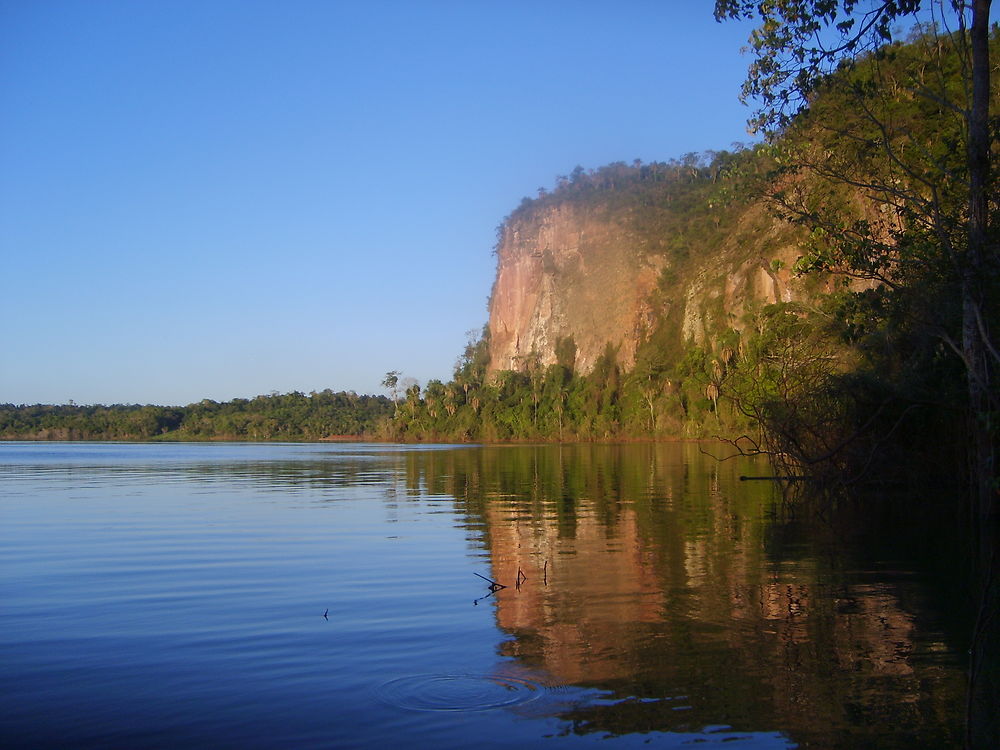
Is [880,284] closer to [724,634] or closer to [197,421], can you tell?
[724,634]

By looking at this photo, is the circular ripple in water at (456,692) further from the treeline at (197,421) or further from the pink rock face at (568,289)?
the treeline at (197,421)

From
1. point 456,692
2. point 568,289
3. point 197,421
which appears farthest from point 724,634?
point 197,421

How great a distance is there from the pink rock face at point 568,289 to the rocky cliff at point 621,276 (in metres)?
0.18

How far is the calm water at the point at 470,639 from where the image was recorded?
17.9 feet

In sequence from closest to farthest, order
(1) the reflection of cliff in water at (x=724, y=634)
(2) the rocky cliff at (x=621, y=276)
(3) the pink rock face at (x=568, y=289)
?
(1) the reflection of cliff in water at (x=724, y=634)
(2) the rocky cliff at (x=621, y=276)
(3) the pink rock face at (x=568, y=289)

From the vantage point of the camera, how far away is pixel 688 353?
87.8 metres

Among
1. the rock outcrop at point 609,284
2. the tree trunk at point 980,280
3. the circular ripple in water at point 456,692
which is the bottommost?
the circular ripple in water at point 456,692

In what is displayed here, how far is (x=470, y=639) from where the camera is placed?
24.6 feet

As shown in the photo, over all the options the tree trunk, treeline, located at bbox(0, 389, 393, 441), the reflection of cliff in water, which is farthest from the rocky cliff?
the reflection of cliff in water

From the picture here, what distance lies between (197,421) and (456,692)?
135m

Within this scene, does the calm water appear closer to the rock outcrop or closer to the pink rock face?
the rock outcrop

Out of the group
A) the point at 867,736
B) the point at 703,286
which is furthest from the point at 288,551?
the point at 703,286

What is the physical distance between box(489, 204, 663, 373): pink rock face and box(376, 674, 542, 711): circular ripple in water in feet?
331

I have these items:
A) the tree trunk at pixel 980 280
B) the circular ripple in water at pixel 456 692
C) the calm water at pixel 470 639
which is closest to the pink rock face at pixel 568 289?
the tree trunk at pixel 980 280
